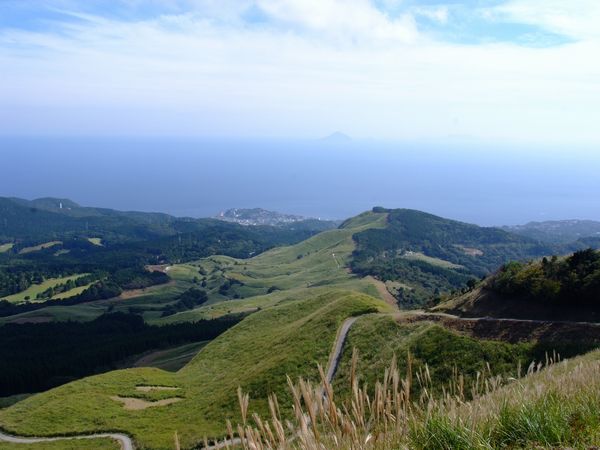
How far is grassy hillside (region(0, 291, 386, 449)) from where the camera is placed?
3688 cm

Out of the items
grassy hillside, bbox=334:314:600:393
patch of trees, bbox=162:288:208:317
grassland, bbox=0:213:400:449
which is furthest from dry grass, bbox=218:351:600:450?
patch of trees, bbox=162:288:208:317

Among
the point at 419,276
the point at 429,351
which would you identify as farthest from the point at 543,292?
the point at 419,276

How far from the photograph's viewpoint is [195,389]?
47844mm

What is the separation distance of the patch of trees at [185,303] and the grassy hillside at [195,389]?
12017 cm

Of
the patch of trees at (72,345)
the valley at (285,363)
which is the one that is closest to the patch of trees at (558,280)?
the valley at (285,363)

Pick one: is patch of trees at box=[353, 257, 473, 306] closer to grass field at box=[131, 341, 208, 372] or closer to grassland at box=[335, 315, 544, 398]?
grass field at box=[131, 341, 208, 372]

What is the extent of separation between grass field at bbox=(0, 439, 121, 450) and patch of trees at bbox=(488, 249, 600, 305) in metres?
33.1

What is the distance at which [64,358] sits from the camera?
101 m

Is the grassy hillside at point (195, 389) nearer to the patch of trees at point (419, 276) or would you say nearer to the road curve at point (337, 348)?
the road curve at point (337, 348)

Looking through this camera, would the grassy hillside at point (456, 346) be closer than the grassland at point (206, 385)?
Yes

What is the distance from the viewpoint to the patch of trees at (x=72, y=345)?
84681mm

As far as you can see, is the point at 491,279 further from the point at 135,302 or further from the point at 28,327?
the point at 135,302

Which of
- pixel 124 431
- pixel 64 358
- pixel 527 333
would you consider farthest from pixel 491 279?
pixel 64 358

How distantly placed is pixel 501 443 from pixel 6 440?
4674cm
